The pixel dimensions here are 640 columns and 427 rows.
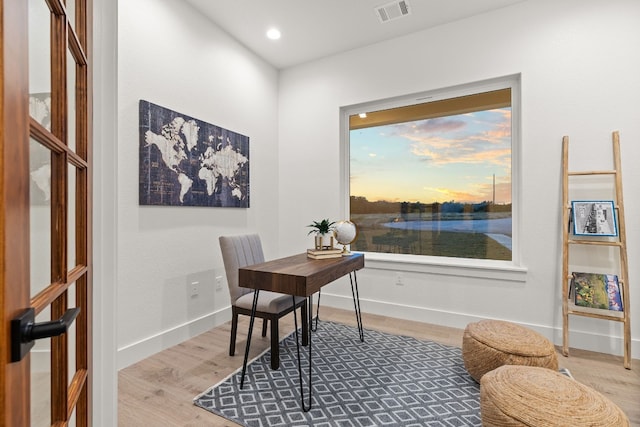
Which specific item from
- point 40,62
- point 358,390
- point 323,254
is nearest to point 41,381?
point 40,62

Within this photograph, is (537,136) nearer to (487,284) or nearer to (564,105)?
(564,105)

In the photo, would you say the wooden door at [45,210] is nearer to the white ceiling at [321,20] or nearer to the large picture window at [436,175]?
the white ceiling at [321,20]

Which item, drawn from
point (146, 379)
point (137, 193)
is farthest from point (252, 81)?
point (146, 379)

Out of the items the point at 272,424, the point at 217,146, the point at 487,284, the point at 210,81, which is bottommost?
the point at 272,424

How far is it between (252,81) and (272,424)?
3217mm

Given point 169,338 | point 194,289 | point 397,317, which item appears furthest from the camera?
point 397,317

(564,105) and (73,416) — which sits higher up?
(564,105)

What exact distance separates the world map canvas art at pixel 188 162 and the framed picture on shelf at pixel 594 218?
2.97 m

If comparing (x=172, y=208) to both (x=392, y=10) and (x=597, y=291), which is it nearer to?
Answer: (x=392, y=10)

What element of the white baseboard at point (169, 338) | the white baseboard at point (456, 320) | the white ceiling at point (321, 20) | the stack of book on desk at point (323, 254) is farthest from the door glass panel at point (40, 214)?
the white baseboard at point (456, 320)

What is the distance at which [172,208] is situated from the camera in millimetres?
2582

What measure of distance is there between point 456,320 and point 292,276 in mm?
1982

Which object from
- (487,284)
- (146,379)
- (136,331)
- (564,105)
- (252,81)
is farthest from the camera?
(252,81)

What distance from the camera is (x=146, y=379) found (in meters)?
2.05
